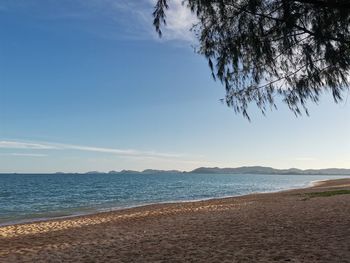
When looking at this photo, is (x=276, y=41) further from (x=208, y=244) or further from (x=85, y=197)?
(x=85, y=197)

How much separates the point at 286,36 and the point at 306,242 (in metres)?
4.91

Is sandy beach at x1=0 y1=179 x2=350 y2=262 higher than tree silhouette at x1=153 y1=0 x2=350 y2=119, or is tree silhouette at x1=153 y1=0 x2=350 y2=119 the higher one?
tree silhouette at x1=153 y1=0 x2=350 y2=119

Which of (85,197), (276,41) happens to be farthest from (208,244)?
(85,197)

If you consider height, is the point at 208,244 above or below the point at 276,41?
below

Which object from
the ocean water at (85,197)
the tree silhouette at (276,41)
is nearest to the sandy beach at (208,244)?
the tree silhouette at (276,41)

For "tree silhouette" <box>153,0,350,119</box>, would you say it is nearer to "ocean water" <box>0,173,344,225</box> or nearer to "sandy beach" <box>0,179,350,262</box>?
"sandy beach" <box>0,179,350,262</box>

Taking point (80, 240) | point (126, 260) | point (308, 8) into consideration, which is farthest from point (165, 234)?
point (308, 8)

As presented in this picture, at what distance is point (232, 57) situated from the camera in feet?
24.1

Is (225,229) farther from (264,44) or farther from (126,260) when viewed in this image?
(264,44)

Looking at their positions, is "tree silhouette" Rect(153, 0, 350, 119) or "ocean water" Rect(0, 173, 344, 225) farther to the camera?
"ocean water" Rect(0, 173, 344, 225)

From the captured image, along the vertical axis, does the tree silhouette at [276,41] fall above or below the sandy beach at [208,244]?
above

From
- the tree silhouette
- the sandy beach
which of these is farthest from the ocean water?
the tree silhouette

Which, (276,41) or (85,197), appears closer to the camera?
(276,41)

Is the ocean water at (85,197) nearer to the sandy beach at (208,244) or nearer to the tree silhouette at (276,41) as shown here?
the sandy beach at (208,244)
